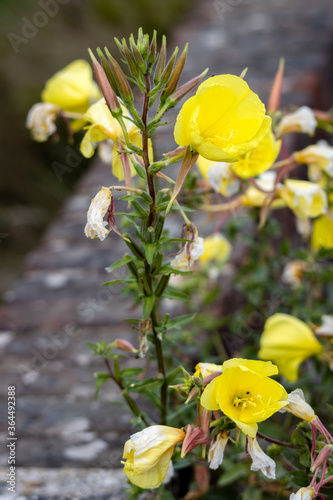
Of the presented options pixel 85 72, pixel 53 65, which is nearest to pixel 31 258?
pixel 85 72

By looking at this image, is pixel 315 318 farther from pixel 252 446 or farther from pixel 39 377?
pixel 39 377

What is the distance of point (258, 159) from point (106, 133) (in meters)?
0.26

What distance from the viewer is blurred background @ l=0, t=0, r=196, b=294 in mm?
4188

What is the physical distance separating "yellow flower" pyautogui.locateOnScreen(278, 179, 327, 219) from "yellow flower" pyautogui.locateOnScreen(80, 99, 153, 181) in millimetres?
366

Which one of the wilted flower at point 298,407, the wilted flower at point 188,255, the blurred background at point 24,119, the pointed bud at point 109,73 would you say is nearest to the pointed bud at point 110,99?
the pointed bud at point 109,73

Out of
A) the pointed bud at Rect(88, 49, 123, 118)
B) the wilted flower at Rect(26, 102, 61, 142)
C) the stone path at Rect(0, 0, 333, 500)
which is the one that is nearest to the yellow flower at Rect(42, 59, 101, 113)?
the wilted flower at Rect(26, 102, 61, 142)

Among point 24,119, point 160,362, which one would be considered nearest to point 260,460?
point 160,362

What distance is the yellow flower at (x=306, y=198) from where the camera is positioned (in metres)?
1.01

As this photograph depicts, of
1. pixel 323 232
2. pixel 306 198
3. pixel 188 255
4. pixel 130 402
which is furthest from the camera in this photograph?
pixel 323 232

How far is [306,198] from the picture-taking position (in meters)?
1.01

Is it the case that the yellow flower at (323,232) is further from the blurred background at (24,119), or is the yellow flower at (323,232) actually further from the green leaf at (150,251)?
the blurred background at (24,119)

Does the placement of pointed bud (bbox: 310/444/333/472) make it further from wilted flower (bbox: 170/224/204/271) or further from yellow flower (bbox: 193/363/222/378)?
wilted flower (bbox: 170/224/204/271)

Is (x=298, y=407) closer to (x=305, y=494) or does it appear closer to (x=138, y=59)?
(x=305, y=494)

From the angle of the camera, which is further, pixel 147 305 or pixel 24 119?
pixel 24 119
